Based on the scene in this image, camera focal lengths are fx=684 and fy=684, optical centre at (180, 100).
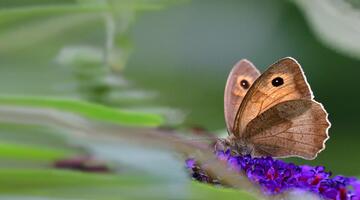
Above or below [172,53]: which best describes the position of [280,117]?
below

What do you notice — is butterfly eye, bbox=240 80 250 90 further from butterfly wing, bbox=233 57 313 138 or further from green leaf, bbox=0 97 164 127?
green leaf, bbox=0 97 164 127

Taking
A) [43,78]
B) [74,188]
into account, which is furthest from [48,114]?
[43,78]

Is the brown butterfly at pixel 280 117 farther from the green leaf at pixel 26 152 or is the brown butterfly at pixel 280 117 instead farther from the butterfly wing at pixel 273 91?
the green leaf at pixel 26 152

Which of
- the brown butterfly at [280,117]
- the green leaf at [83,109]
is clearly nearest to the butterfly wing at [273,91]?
the brown butterfly at [280,117]

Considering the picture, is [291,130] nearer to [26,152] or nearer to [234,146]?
[234,146]

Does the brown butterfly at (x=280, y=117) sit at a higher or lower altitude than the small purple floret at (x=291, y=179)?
higher

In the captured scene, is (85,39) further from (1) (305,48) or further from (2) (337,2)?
(1) (305,48)

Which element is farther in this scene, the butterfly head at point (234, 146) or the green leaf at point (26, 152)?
the butterfly head at point (234, 146)

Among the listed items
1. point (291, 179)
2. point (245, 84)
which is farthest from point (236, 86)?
point (291, 179)
